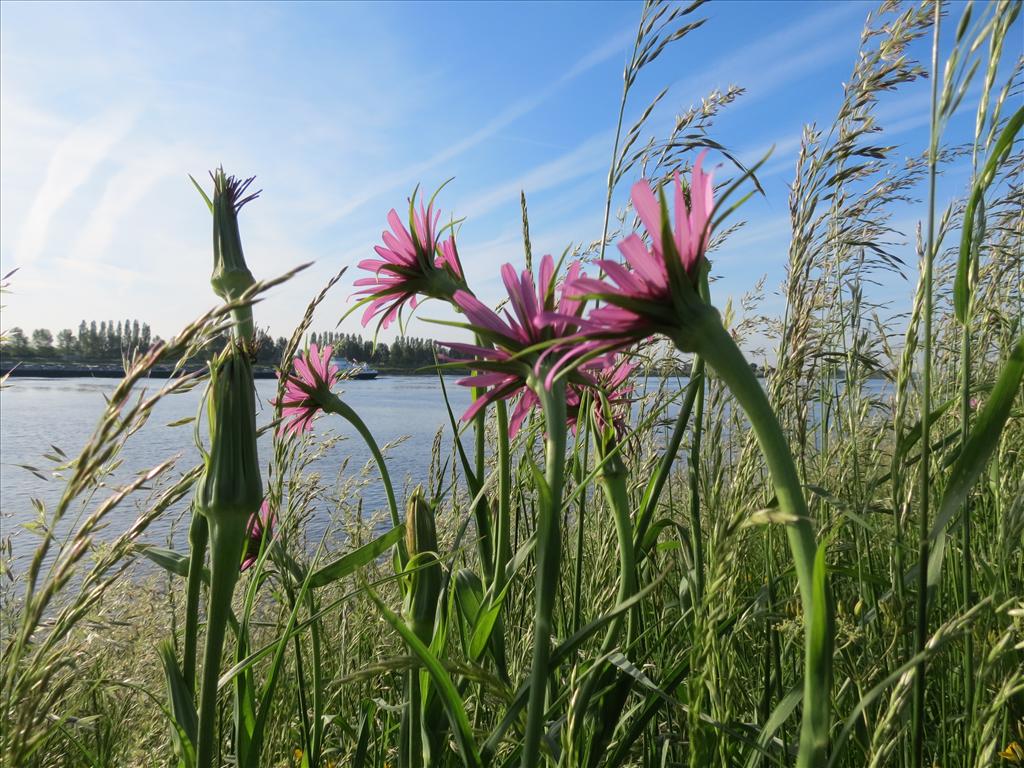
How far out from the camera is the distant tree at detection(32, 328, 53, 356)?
4896cm

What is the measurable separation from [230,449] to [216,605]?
157mm

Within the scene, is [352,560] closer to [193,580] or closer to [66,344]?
[193,580]

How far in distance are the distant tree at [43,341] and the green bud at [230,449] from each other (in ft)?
187

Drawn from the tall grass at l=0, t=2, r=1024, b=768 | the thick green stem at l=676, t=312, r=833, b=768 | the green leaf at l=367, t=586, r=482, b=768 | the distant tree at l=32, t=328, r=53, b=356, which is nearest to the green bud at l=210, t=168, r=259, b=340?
the tall grass at l=0, t=2, r=1024, b=768

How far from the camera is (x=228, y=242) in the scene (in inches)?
45.1

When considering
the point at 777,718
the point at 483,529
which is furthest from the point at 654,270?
the point at 483,529

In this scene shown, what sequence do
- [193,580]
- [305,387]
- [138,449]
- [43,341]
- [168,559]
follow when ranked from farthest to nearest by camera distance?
1. [43,341]
2. [138,449]
3. [305,387]
4. [168,559]
5. [193,580]

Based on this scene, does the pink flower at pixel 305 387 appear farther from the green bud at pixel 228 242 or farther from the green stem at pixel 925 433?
the green stem at pixel 925 433

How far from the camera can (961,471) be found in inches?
23.2

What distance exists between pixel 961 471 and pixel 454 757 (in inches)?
30.8

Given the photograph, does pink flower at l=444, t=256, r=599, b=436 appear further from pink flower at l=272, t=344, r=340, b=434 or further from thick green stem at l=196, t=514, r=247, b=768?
pink flower at l=272, t=344, r=340, b=434

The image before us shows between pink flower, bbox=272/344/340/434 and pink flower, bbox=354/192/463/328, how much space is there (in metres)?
0.18

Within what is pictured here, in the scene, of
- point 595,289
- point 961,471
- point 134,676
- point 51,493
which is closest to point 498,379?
point 595,289

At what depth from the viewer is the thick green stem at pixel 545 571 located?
608mm
